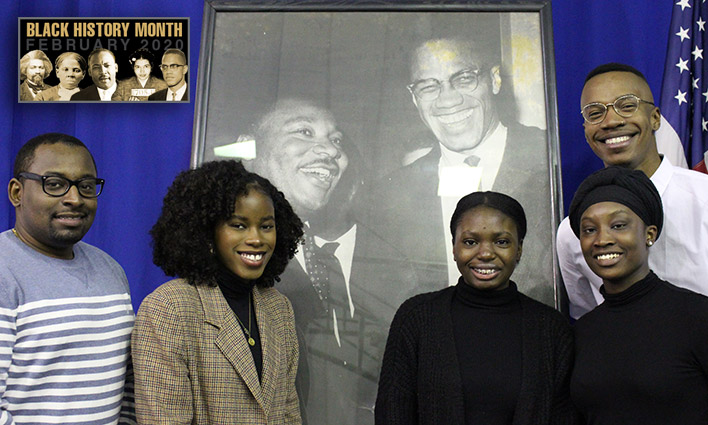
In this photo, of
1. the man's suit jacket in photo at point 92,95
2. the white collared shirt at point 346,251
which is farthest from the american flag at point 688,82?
the man's suit jacket in photo at point 92,95

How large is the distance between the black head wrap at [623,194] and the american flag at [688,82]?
97 centimetres

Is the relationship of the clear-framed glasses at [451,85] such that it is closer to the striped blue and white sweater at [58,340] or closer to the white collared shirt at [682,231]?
the white collared shirt at [682,231]

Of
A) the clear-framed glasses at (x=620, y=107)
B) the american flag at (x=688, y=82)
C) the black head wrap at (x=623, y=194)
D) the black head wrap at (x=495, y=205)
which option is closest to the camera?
the black head wrap at (x=623, y=194)

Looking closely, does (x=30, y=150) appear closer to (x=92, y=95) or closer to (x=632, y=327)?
(x=92, y=95)

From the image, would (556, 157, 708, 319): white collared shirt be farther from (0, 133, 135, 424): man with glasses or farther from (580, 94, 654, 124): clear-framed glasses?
(0, 133, 135, 424): man with glasses

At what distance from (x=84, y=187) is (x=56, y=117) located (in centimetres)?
138

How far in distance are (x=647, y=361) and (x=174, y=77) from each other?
236 cm

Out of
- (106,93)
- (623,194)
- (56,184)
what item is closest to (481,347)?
(623,194)

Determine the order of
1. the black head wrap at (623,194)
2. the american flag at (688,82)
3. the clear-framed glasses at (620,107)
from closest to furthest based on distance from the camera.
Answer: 1. the black head wrap at (623,194)
2. the clear-framed glasses at (620,107)
3. the american flag at (688,82)

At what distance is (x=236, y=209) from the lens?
2.06 metres

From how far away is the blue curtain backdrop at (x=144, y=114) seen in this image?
3.01m

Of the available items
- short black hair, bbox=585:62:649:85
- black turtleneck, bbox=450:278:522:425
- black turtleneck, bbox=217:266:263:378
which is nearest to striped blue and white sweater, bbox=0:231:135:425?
black turtleneck, bbox=217:266:263:378

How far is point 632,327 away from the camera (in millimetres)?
1813

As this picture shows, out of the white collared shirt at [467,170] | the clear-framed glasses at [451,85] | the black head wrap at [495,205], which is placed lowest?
the black head wrap at [495,205]
